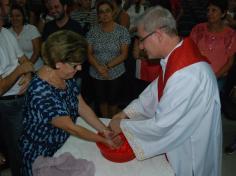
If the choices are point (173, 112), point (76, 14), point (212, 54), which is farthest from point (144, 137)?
point (76, 14)

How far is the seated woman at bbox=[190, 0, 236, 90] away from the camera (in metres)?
3.63

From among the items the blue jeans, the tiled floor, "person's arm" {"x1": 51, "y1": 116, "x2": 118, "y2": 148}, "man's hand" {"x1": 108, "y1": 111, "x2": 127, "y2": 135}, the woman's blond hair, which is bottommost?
the tiled floor

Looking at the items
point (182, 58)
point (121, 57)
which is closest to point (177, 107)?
point (182, 58)

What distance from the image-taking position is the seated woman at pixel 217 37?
11.9 ft

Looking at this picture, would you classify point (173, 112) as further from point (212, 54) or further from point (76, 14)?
point (76, 14)

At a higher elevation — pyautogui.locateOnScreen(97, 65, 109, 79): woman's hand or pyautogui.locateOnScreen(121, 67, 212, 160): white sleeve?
pyautogui.locateOnScreen(121, 67, 212, 160): white sleeve

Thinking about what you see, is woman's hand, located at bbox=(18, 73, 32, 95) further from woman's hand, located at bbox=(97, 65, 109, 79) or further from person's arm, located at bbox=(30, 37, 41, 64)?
woman's hand, located at bbox=(97, 65, 109, 79)

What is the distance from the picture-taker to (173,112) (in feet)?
6.91

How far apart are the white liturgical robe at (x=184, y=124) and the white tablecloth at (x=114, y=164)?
0.18 feet

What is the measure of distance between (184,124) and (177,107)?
0.13 meters

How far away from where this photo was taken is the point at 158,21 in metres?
2.11

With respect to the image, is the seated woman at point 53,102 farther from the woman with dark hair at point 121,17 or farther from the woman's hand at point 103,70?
the woman with dark hair at point 121,17

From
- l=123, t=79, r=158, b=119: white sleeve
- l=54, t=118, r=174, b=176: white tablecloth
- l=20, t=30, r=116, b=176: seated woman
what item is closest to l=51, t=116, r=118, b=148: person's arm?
l=20, t=30, r=116, b=176: seated woman

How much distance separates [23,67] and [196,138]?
1410mm
